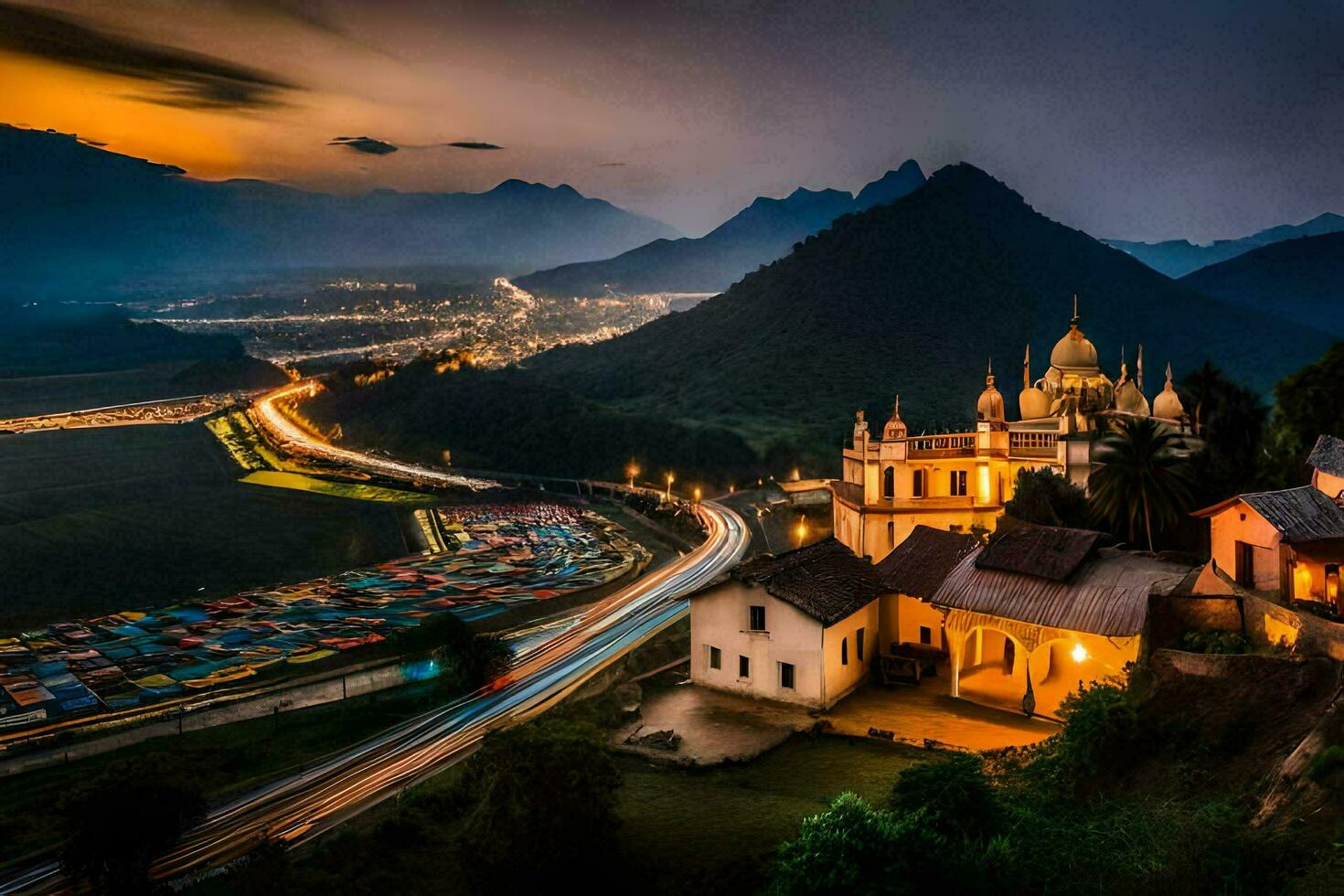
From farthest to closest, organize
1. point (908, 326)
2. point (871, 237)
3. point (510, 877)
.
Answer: point (871, 237), point (908, 326), point (510, 877)

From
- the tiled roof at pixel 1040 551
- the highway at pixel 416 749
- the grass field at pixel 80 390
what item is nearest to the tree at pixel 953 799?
the tiled roof at pixel 1040 551

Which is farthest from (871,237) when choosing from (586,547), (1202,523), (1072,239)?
(1202,523)

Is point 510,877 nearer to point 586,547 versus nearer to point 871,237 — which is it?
point 586,547

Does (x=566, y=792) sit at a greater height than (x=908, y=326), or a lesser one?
lesser

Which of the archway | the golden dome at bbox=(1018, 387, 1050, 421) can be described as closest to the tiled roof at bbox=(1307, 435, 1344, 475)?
the archway

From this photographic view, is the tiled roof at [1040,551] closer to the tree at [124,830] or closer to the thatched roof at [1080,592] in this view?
the thatched roof at [1080,592]

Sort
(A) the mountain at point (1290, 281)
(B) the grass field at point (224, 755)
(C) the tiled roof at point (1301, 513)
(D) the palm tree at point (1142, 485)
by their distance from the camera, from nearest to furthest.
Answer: (C) the tiled roof at point (1301, 513)
(B) the grass field at point (224, 755)
(D) the palm tree at point (1142, 485)
(A) the mountain at point (1290, 281)

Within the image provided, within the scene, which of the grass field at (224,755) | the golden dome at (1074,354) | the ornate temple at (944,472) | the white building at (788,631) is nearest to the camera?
the grass field at (224,755)
